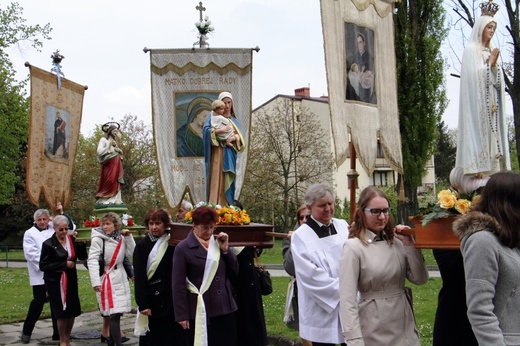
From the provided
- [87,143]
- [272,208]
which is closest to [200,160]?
[272,208]

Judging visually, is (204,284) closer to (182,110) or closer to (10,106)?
(182,110)

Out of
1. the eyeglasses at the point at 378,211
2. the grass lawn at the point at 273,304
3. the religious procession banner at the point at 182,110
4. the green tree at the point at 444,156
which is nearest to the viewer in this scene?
the eyeglasses at the point at 378,211

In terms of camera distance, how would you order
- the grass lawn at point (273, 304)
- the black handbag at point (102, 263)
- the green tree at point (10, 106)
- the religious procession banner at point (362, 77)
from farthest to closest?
the green tree at point (10, 106), the grass lawn at point (273, 304), the black handbag at point (102, 263), the religious procession banner at point (362, 77)

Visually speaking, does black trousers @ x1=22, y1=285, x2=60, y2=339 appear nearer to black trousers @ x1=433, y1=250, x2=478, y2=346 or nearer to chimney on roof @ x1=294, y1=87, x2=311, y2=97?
black trousers @ x1=433, y1=250, x2=478, y2=346

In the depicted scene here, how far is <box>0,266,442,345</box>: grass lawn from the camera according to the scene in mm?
9492

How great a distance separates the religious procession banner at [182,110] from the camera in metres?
13.3

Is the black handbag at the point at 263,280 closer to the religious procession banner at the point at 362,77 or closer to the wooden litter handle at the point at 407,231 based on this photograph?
the religious procession banner at the point at 362,77

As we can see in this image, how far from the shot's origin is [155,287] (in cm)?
736

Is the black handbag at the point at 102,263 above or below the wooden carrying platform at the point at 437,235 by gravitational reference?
below

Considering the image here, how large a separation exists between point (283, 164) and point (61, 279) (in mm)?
28580

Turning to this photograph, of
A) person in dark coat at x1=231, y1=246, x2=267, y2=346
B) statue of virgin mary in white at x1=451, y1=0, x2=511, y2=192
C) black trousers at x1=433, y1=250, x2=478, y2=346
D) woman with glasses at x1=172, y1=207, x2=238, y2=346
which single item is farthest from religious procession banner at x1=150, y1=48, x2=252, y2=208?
black trousers at x1=433, y1=250, x2=478, y2=346

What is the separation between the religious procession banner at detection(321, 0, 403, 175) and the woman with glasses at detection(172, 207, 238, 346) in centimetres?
206

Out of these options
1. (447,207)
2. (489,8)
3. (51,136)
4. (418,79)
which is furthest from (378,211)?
(418,79)

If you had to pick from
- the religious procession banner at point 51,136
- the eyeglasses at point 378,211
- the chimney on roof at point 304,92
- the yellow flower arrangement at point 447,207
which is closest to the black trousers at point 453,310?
the yellow flower arrangement at point 447,207
